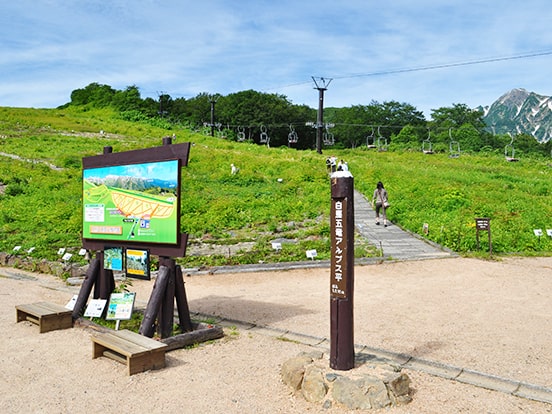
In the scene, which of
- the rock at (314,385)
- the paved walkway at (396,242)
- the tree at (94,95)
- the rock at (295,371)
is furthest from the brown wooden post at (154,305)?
the tree at (94,95)

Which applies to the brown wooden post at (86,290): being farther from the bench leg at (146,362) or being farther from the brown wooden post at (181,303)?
the bench leg at (146,362)

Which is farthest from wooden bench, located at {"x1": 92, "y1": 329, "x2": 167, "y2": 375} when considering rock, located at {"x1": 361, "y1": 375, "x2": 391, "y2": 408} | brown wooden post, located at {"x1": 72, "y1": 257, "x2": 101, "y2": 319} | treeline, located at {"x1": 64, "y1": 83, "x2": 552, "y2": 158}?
treeline, located at {"x1": 64, "y1": 83, "x2": 552, "y2": 158}

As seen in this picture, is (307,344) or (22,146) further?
(22,146)

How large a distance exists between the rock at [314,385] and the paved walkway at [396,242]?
790 centimetres

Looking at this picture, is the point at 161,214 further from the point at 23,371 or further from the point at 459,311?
the point at 459,311

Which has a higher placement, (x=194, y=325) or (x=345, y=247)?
(x=345, y=247)

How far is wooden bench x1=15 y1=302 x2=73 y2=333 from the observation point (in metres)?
6.59

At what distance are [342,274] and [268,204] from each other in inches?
515

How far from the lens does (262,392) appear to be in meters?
4.46

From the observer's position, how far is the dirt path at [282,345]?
4.29 metres

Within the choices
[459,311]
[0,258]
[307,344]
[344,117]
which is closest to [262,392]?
[307,344]

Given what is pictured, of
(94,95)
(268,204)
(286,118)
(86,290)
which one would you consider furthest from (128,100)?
(86,290)

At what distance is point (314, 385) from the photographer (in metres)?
4.23

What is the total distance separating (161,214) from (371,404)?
347 cm
